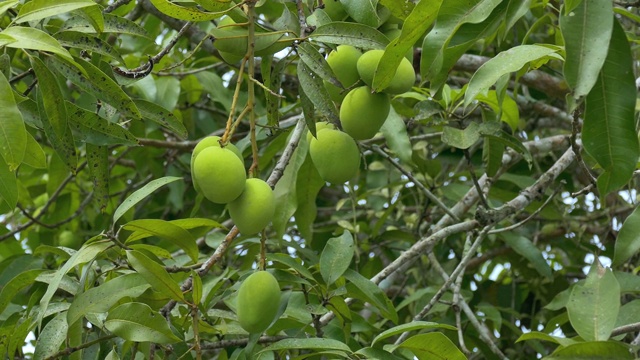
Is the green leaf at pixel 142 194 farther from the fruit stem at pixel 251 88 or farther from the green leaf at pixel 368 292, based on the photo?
the green leaf at pixel 368 292

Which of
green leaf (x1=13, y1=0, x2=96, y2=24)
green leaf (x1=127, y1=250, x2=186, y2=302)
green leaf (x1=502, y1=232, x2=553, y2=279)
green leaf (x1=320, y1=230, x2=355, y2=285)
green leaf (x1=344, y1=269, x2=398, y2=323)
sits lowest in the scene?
green leaf (x1=502, y1=232, x2=553, y2=279)

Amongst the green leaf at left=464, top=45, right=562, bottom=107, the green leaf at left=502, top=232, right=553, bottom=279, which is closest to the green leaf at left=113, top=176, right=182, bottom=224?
the green leaf at left=464, top=45, right=562, bottom=107

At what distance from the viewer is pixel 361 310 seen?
216 centimetres

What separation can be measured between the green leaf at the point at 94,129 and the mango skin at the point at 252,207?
328 mm

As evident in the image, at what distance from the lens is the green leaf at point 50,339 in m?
1.32

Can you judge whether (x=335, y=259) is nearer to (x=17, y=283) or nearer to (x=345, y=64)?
(x=345, y=64)

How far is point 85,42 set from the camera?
1.30 metres

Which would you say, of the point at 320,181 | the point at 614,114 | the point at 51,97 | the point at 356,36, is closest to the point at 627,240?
the point at 614,114

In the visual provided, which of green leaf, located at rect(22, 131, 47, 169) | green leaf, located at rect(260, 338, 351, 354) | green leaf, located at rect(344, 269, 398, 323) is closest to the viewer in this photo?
green leaf, located at rect(260, 338, 351, 354)

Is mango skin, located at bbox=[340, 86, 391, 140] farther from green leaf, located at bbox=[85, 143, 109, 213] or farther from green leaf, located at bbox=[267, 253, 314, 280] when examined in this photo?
green leaf, located at bbox=[85, 143, 109, 213]

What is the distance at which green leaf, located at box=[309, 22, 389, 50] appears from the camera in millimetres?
1148

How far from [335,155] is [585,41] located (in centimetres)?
42

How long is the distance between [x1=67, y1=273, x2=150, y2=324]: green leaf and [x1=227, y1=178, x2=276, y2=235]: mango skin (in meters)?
0.27

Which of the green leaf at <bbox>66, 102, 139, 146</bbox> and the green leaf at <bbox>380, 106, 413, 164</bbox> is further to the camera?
the green leaf at <bbox>380, 106, 413, 164</bbox>
